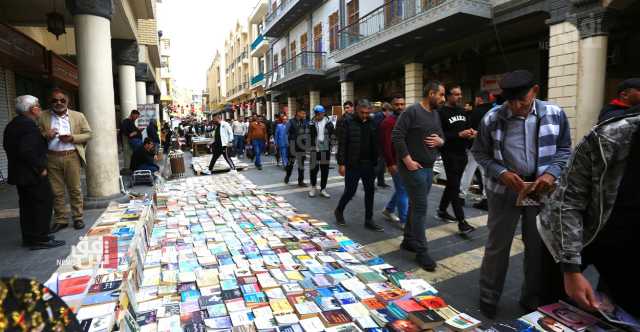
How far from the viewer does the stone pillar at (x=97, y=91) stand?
644 centimetres

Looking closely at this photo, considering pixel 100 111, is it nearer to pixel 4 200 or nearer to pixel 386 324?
pixel 4 200

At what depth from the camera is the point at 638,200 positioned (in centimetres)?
155

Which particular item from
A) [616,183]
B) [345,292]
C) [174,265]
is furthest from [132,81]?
[616,183]

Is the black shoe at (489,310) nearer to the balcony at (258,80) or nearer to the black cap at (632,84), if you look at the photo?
the black cap at (632,84)

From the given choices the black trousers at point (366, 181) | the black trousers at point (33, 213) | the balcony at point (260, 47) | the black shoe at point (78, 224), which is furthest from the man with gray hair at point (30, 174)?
the balcony at point (260, 47)

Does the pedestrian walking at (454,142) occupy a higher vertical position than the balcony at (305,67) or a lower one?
lower

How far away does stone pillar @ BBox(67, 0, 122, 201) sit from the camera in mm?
6438

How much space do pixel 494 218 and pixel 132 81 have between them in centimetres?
1139

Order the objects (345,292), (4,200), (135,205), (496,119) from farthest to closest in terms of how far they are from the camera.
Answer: (4,200)
(135,205)
(345,292)
(496,119)

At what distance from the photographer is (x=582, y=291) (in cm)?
164

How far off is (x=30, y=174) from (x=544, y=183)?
16.7ft

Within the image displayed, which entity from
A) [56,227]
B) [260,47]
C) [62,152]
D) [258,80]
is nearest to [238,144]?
[62,152]

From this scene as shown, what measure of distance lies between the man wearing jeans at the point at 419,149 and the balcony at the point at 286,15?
19643 millimetres

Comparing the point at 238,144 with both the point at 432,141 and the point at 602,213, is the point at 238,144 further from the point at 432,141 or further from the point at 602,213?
the point at 602,213
